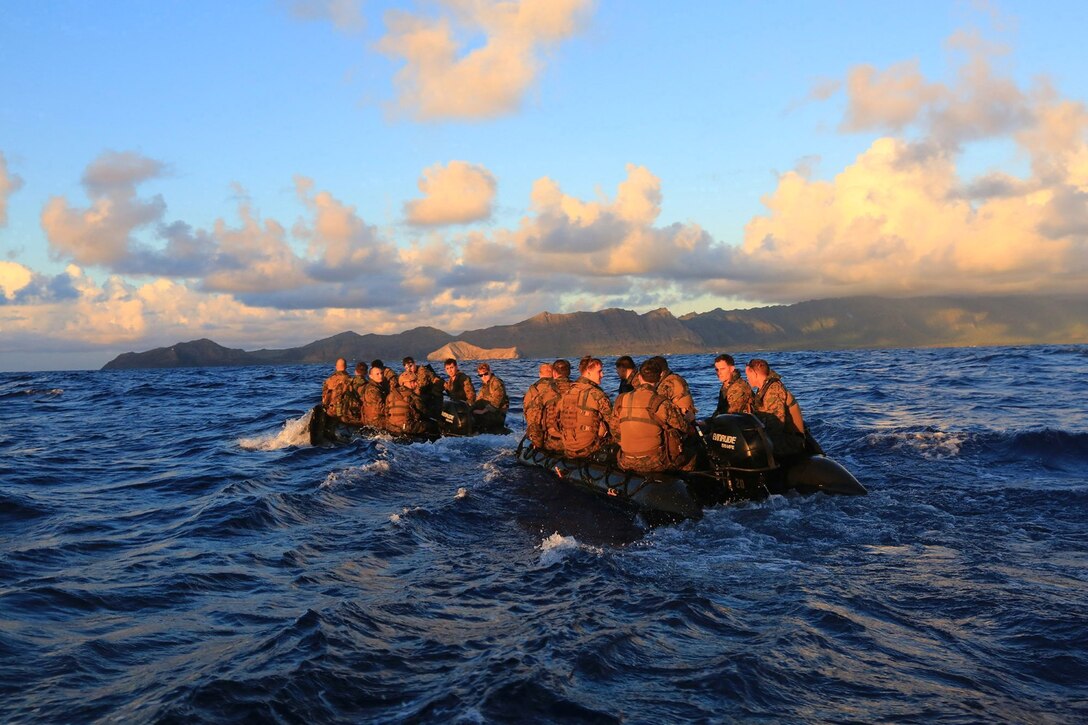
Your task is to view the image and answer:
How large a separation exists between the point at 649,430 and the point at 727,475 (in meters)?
1.86

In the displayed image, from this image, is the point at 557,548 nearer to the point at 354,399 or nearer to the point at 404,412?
the point at 404,412

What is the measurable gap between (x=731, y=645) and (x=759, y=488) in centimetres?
677

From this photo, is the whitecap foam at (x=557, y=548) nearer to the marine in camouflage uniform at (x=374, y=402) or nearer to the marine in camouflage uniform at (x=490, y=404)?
the marine in camouflage uniform at (x=490, y=404)

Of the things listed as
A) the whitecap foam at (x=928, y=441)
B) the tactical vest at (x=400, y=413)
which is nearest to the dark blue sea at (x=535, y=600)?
the whitecap foam at (x=928, y=441)

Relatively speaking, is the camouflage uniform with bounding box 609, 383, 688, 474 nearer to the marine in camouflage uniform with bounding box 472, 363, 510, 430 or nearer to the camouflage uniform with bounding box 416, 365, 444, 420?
the marine in camouflage uniform with bounding box 472, 363, 510, 430

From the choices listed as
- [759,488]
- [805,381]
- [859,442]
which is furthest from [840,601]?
[805,381]

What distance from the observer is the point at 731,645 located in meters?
6.75

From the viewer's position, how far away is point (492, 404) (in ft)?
78.8

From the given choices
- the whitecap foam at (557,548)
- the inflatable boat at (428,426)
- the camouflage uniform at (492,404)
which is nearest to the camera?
the whitecap foam at (557,548)

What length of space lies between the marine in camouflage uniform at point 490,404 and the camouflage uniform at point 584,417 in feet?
28.9

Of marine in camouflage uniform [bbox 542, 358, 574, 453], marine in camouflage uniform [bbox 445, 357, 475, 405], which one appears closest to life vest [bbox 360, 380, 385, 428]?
marine in camouflage uniform [bbox 445, 357, 475, 405]

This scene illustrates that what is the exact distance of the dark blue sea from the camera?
19.1ft

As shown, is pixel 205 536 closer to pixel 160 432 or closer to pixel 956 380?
pixel 160 432

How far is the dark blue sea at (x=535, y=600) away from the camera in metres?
5.82
